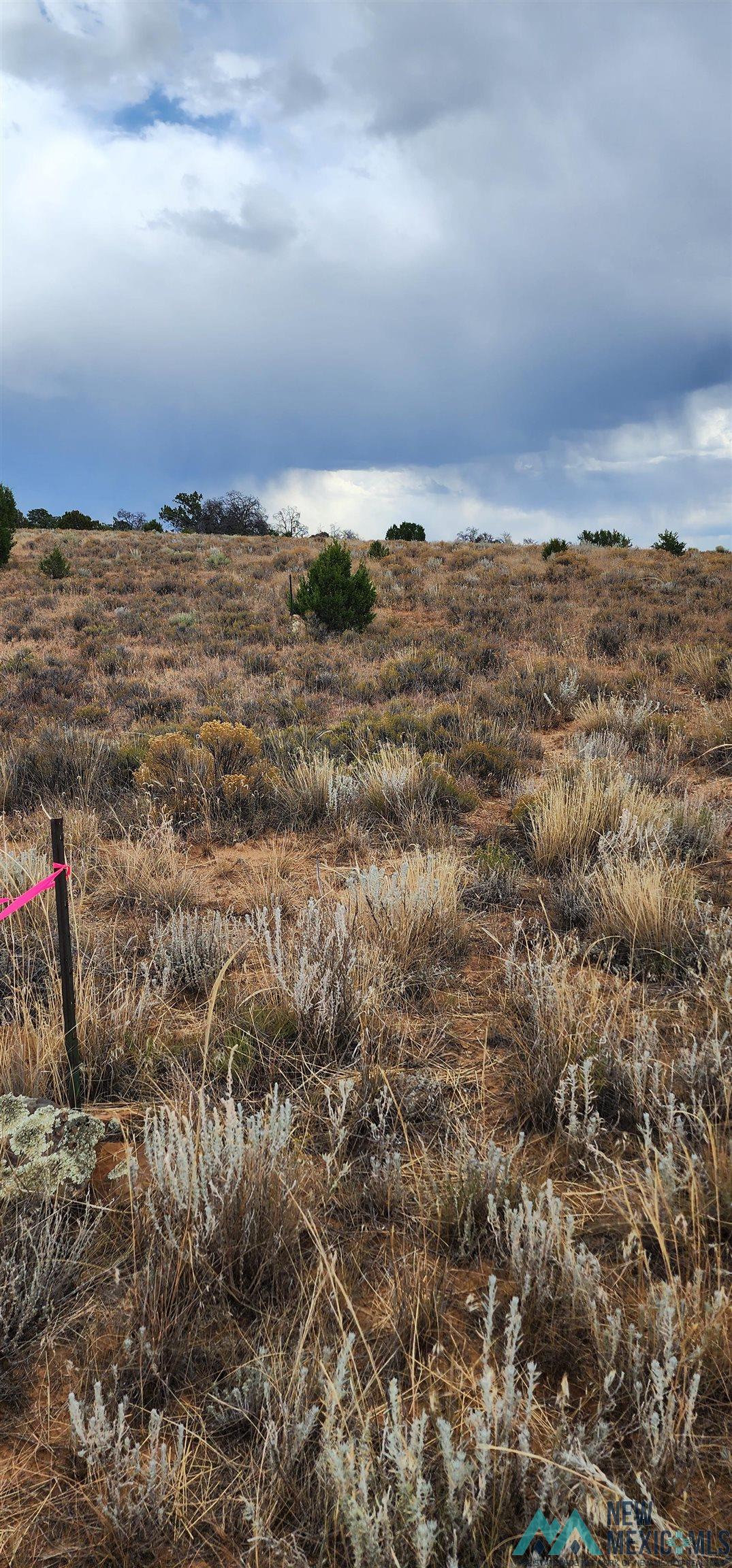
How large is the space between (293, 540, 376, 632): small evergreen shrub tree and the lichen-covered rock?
43.5 ft

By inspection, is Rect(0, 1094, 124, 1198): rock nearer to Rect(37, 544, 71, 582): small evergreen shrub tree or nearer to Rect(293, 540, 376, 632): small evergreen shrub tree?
Rect(293, 540, 376, 632): small evergreen shrub tree

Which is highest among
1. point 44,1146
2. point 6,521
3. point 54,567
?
point 6,521

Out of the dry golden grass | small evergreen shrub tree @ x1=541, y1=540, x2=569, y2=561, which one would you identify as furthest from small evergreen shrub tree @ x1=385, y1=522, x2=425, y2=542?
the dry golden grass

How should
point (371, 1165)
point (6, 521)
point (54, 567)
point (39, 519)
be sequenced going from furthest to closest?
point (39, 519) → point (6, 521) → point (54, 567) → point (371, 1165)

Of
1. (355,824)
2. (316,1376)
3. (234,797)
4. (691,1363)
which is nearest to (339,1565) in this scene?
(316,1376)

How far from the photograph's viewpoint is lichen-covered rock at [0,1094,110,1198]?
2039mm

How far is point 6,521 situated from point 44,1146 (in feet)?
92.5

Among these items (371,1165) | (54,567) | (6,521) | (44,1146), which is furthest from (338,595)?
(6,521)

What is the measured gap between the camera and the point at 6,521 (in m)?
25.7

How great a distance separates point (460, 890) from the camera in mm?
4059

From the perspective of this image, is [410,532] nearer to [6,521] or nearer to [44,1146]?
[6,521]

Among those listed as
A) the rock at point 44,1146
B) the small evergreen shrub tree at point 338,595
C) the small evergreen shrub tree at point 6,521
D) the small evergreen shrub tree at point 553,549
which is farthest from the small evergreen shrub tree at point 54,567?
the rock at point 44,1146

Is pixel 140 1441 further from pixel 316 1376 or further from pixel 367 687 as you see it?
pixel 367 687

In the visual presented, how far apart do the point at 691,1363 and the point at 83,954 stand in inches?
112
